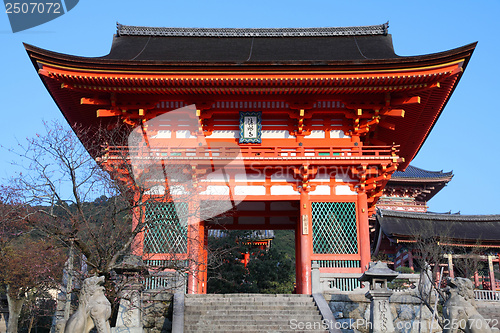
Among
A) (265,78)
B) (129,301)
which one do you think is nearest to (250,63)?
(265,78)

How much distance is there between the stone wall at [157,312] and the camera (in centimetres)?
1302

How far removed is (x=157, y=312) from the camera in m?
13.3

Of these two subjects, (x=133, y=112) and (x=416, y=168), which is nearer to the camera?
(x=133, y=112)

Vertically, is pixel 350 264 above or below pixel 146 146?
below

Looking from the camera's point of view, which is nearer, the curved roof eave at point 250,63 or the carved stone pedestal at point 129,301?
the carved stone pedestal at point 129,301

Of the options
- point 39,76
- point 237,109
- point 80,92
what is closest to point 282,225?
point 237,109

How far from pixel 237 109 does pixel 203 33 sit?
5.92 m

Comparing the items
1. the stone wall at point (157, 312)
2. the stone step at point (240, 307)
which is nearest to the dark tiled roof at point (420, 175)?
the stone step at point (240, 307)

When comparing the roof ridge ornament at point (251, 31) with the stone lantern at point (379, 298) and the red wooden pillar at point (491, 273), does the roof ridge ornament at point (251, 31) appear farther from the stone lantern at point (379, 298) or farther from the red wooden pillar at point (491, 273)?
the red wooden pillar at point (491, 273)

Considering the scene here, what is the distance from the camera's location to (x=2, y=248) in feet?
66.3

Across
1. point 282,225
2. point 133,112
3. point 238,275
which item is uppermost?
point 133,112

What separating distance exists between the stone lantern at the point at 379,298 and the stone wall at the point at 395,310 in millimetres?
670

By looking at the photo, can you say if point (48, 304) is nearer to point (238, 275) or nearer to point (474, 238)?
point (238, 275)

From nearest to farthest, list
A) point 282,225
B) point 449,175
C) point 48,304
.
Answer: point 282,225, point 48,304, point 449,175
